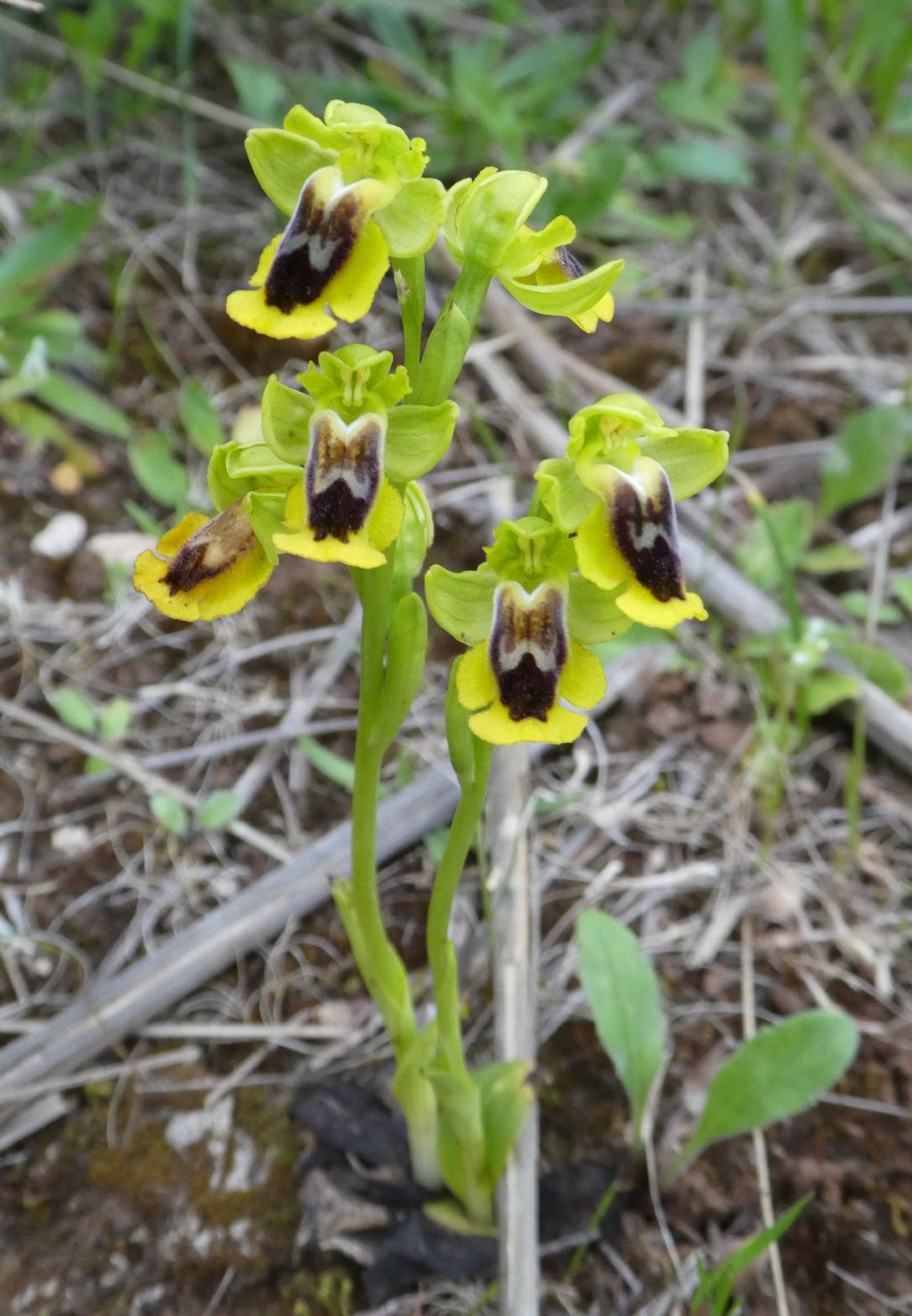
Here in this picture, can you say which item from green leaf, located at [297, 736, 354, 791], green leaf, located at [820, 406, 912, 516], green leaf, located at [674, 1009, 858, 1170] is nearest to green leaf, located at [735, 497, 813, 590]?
green leaf, located at [820, 406, 912, 516]

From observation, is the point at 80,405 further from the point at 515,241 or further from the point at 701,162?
the point at 701,162

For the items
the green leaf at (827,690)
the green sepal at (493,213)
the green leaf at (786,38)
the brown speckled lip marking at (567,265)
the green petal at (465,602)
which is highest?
the green leaf at (786,38)

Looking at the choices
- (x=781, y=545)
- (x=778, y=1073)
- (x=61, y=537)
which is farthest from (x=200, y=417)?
(x=778, y=1073)

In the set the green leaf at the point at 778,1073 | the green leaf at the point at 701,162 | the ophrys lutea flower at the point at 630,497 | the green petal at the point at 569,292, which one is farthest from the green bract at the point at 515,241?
the green leaf at the point at 701,162

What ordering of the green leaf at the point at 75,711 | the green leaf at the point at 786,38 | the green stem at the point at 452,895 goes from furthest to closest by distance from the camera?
the green leaf at the point at 786,38, the green leaf at the point at 75,711, the green stem at the point at 452,895

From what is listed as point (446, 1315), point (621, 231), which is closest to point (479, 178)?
point (446, 1315)

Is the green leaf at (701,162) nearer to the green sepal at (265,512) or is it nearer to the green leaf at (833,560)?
the green leaf at (833,560)
